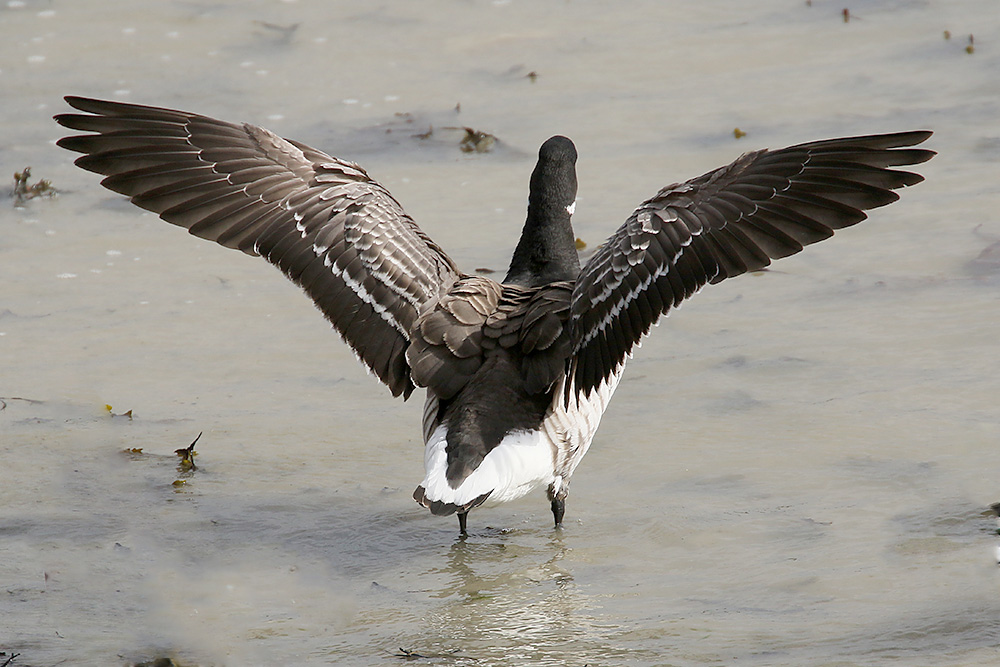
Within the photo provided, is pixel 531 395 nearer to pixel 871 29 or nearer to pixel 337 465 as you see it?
pixel 337 465

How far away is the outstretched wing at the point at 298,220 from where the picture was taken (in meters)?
5.64

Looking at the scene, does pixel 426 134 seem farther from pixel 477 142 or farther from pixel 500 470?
pixel 500 470

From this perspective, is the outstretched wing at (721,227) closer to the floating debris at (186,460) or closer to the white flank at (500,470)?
the white flank at (500,470)

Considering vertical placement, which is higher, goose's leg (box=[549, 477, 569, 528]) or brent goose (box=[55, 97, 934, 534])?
brent goose (box=[55, 97, 934, 534])

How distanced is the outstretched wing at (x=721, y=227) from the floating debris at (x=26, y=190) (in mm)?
5611

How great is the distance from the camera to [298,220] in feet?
18.8

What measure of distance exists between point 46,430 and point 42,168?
433cm

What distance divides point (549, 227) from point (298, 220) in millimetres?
1295

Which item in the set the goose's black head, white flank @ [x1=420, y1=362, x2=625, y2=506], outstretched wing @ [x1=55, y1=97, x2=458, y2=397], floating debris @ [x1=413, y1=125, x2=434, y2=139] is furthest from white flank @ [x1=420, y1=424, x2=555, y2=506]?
floating debris @ [x1=413, y1=125, x2=434, y2=139]

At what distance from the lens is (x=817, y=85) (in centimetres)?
1091

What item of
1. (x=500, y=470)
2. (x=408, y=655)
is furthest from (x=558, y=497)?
(x=408, y=655)

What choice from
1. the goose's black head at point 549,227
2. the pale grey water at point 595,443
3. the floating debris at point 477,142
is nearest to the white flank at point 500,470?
the pale grey water at point 595,443

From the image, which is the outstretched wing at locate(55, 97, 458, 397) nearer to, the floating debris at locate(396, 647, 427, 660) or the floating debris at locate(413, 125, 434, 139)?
the floating debris at locate(396, 647, 427, 660)

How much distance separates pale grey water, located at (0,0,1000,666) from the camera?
4816 mm
